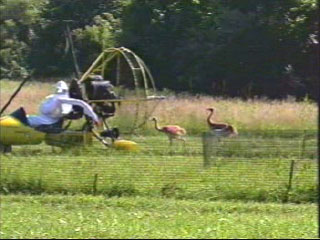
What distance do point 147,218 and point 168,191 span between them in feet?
6.45

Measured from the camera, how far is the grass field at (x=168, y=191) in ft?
22.2

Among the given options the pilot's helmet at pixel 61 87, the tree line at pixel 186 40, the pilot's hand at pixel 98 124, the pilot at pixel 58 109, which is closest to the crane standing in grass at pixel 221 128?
the tree line at pixel 186 40

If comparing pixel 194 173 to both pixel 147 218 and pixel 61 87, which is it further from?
pixel 61 87

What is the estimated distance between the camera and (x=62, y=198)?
9469mm

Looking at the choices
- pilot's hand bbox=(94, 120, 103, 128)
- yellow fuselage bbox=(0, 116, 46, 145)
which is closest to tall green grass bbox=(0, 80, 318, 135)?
pilot's hand bbox=(94, 120, 103, 128)

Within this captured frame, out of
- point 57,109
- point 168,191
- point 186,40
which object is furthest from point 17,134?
point 168,191

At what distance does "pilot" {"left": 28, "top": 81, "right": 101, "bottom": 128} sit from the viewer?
1505 cm

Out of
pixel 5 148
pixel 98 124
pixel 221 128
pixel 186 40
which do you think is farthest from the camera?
pixel 221 128

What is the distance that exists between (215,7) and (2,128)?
5.63m

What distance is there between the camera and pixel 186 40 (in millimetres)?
14570

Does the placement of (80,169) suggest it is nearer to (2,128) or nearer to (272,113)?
(2,128)

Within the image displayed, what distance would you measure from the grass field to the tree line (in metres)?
1.58

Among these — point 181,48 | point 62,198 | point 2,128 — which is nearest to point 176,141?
point 181,48

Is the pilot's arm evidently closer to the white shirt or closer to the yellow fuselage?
the white shirt
